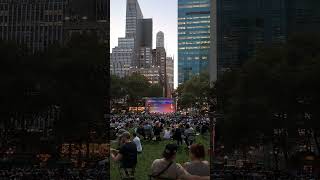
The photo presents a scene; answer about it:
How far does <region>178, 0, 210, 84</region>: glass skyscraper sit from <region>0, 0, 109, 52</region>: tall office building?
161923mm

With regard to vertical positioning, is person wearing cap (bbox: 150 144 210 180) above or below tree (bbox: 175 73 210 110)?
above

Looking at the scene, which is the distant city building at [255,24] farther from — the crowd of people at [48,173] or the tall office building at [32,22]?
the crowd of people at [48,173]

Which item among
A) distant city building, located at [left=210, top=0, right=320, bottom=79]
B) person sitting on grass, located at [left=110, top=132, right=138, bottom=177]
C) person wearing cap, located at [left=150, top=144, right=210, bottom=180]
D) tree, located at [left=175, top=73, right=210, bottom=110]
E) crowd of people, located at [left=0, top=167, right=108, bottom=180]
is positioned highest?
distant city building, located at [left=210, top=0, right=320, bottom=79]

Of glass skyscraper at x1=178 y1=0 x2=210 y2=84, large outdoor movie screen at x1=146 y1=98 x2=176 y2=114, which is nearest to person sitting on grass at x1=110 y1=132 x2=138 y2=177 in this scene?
large outdoor movie screen at x1=146 y1=98 x2=176 y2=114

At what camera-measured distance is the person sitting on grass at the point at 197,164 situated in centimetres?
643

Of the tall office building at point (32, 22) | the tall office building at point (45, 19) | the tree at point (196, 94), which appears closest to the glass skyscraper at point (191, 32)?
the tree at point (196, 94)

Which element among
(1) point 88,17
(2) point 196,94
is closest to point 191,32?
(2) point 196,94

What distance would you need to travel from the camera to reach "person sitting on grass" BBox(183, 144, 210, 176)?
6.43 m

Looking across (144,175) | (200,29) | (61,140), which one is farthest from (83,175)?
(200,29)

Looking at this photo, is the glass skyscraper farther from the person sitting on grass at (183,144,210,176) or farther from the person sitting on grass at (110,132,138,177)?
the person sitting on grass at (183,144,210,176)

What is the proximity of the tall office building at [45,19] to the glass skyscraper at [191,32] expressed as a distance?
161923mm

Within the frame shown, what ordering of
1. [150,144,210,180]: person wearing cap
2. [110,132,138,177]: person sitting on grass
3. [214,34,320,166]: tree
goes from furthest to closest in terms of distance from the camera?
[214,34,320,166]: tree
[110,132,138,177]: person sitting on grass
[150,144,210,180]: person wearing cap

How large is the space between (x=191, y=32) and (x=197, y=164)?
187 metres

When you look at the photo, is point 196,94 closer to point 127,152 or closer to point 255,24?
point 255,24
